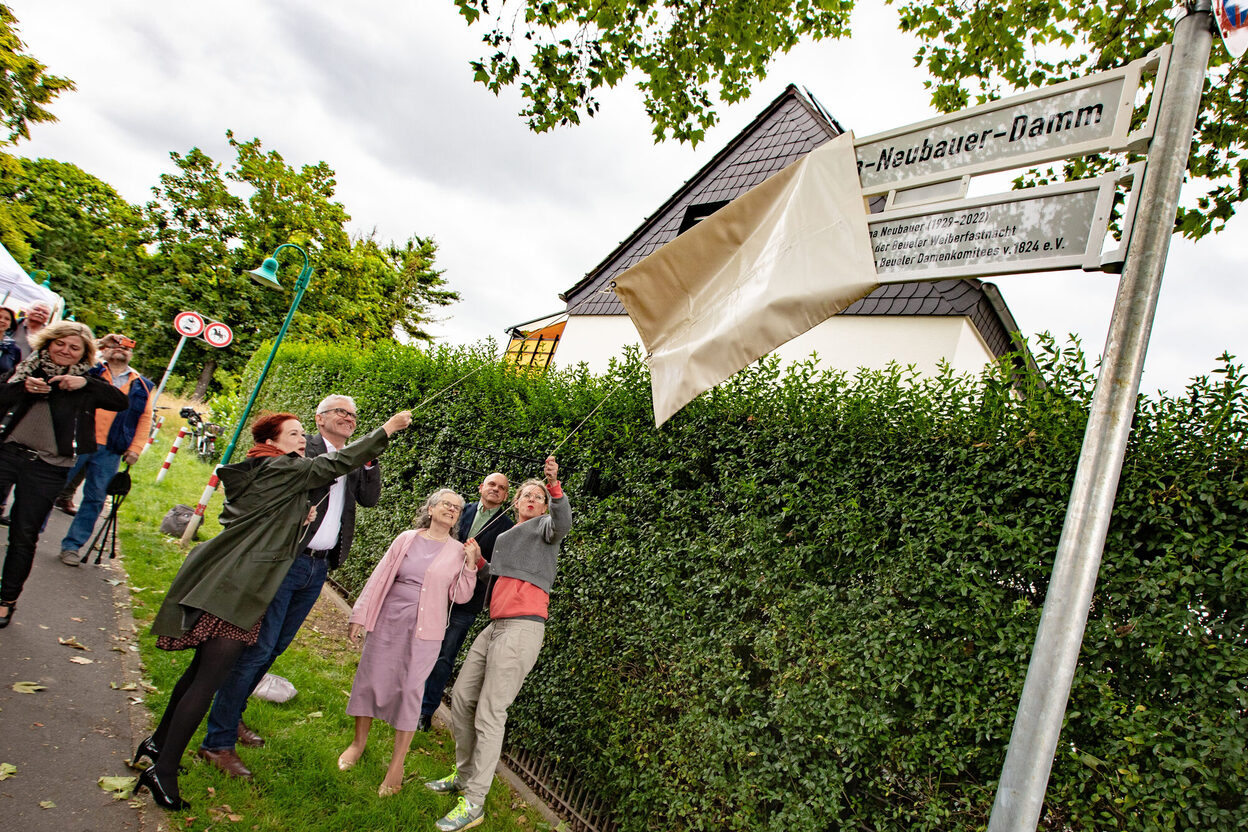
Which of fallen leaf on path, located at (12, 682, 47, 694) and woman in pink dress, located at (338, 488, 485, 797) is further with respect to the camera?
woman in pink dress, located at (338, 488, 485, 797)

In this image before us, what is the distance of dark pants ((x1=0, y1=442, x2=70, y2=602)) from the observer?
4.81 meters

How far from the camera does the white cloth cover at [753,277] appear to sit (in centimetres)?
250

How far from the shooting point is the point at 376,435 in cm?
404

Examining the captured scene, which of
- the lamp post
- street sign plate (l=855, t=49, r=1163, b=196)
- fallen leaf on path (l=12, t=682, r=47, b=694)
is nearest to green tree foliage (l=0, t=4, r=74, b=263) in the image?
the lamp post

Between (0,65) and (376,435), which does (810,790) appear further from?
(0,65)

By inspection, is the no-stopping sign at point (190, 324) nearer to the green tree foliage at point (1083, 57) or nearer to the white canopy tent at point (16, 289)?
the white canopy tent at point (16, 289)

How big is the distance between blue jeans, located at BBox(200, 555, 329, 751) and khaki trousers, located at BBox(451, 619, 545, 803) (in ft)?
3.81

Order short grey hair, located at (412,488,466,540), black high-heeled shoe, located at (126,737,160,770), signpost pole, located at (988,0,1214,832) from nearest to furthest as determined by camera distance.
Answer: signpost pole, located at (988,0,1214,832) → black high-heeled shoe, located at (126,737,160,770) → short grey hair, located at (412,488,466,540)

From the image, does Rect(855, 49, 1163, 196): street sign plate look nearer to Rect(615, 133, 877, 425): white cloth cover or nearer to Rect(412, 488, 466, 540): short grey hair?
Rect(615, 133, 877, 425): white cloth cover

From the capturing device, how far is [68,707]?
14.0 ft

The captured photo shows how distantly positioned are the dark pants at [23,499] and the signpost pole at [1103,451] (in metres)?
5.83

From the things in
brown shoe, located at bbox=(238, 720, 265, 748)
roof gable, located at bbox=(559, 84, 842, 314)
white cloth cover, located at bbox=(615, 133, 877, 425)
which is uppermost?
roof gable, located at bbox=(559, 84, 842, 314)

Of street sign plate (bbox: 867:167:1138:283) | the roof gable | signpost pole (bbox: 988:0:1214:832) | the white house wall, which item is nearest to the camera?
signpost pole (bbox: 988:0:1214:832)

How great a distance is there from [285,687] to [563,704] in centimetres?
209
